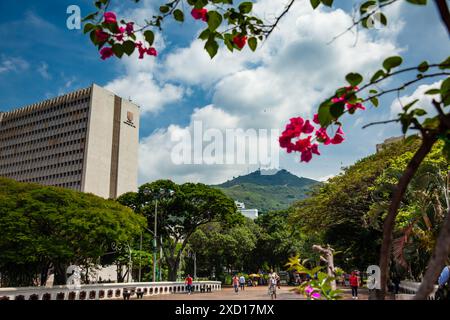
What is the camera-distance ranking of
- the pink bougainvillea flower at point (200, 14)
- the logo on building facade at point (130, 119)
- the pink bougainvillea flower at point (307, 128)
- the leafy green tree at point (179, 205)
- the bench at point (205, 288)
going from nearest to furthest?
the pink bougainvillea flower at point (307, 128) < the pink bougainvillea flower at point (200, 14) < the leafy green tree at point (179, 205) < the bench at point (205, 288) < the logo on building facade at point (130, 119)

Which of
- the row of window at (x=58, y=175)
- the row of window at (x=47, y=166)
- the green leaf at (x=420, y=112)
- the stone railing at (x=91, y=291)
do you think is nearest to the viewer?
the green leaf at (x=420, y=112)

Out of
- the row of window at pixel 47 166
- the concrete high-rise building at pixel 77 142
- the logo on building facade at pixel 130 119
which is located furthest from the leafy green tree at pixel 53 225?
the logo on building facade at pixel 130 119

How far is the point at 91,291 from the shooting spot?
69.5ft

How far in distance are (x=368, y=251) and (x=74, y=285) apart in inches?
699

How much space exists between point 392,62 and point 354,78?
16 centimetres

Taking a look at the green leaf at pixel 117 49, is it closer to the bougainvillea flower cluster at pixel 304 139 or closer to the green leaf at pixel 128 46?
the green leaf at pixel 128 46

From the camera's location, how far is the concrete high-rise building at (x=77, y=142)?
232ft

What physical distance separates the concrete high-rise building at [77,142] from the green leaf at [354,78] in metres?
70.3

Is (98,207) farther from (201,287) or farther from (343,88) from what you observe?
(343,88)

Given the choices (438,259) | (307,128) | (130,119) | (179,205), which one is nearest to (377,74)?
(307,128)
